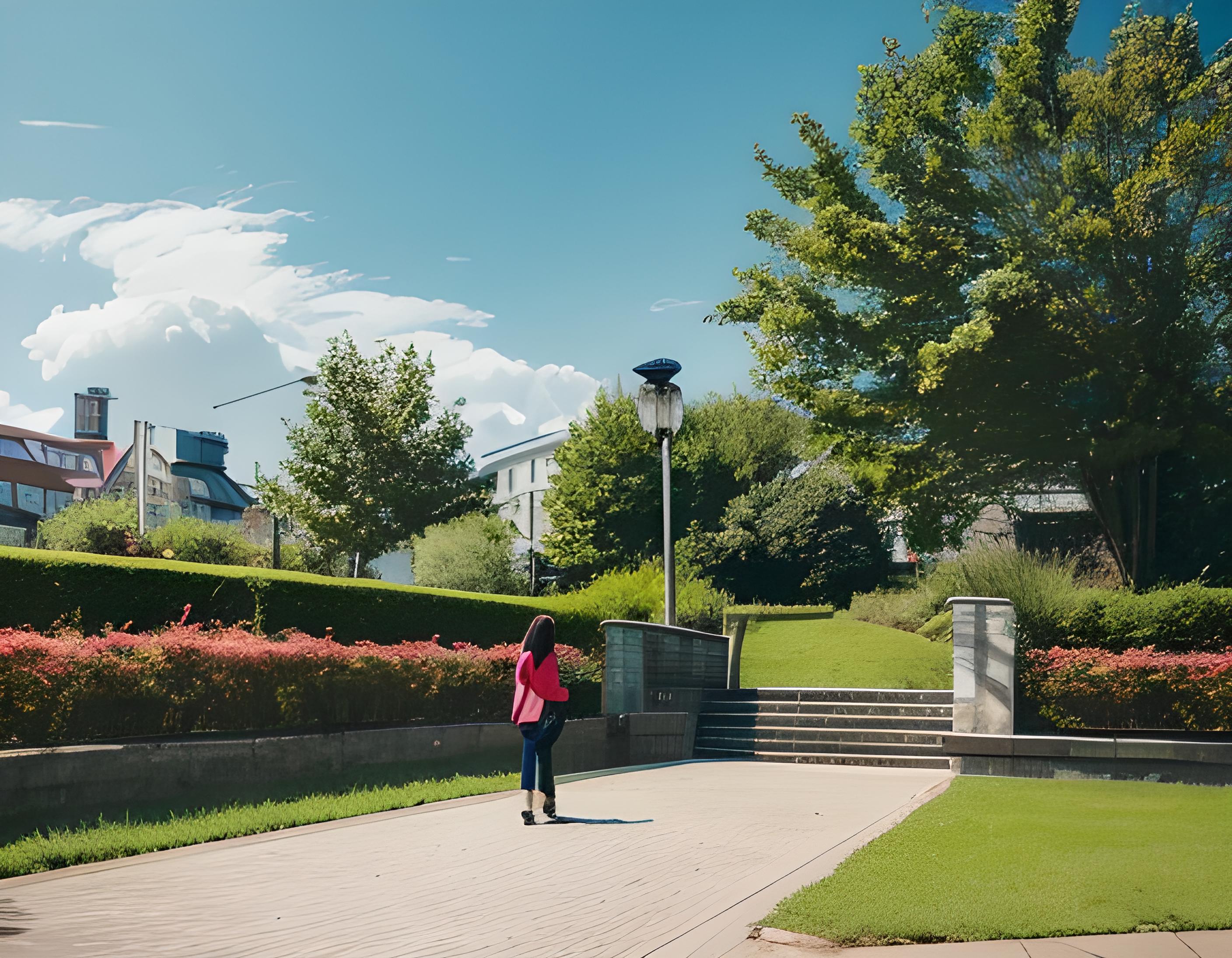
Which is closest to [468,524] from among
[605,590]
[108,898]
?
[605,590]

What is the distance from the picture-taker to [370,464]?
49.1 meters

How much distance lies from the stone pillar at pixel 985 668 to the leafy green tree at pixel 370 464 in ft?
119

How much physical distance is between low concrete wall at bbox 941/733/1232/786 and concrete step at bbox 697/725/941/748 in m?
2.21

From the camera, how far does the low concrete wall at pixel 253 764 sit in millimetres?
9266

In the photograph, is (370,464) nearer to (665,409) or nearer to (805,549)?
(805,549)

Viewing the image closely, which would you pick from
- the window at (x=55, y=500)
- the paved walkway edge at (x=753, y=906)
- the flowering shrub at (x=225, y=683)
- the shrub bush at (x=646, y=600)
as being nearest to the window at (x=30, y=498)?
the window at (x=55, y=500)

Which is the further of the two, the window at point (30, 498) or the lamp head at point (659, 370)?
the window at point (30, 498)

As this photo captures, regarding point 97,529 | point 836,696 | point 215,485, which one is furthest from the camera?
point 215,485

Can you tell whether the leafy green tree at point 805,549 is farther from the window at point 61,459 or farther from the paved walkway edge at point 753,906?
the window at point 61,459

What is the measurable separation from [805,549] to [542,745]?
27.2m

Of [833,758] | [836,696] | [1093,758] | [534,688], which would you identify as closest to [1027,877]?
[534,688]

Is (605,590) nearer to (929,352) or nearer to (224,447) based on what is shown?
(929,352)

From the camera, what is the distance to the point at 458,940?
5996mm

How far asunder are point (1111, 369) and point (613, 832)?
61.5 feet
